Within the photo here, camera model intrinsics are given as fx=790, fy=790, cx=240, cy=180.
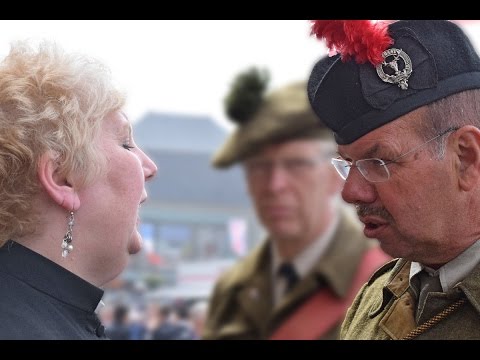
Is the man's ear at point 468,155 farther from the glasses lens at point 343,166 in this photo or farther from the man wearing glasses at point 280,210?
the man wearing glasses at point 280,210

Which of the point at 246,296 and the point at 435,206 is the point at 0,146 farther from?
the point at 246,296

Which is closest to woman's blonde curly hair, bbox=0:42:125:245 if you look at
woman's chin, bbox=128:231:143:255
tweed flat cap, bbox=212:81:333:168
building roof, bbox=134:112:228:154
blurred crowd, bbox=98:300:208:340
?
woman's chin, bbox=128:231:143:255

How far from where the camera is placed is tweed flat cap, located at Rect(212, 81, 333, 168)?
12.6ft

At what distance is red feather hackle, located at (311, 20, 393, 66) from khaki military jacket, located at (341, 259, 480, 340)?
17.2 inches

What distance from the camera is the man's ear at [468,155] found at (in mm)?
1427

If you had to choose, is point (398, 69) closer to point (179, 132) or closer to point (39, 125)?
point (39, 125)

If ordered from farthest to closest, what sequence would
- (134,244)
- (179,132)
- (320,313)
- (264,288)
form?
(179,132)
(264,288)
(320,313)
(134,244)

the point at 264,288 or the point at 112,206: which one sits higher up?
the point at 112,206

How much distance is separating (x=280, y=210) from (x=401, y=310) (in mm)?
2425

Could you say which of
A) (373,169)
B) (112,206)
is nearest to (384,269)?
(373,169)

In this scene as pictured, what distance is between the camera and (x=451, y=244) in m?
1.45

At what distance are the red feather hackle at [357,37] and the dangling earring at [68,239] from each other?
586 millimetres

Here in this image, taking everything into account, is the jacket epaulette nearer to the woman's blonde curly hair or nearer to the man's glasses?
the man's glasses

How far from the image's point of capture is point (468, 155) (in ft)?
4.72
